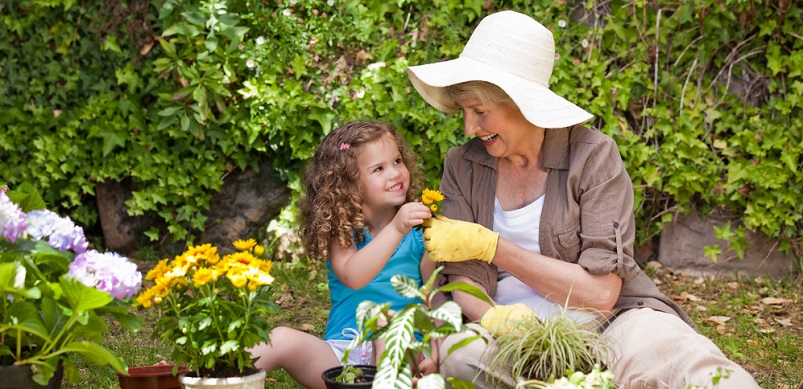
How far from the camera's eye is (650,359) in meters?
2.23

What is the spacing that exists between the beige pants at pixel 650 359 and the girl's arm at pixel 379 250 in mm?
293

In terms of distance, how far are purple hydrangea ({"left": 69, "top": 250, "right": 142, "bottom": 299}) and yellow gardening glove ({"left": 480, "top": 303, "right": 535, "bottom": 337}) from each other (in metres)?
0.91

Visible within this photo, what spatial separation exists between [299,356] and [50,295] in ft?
3.18

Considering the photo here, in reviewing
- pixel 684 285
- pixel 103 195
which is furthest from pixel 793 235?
pixel 103 195

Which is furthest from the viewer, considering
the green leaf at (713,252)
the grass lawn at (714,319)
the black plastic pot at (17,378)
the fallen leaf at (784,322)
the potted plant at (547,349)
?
the green leaf at (713,252)

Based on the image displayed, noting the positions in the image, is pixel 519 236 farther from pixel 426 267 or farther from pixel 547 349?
pixel 547 349

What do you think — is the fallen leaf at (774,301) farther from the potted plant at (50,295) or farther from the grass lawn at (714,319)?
the potted plant at (50,295)

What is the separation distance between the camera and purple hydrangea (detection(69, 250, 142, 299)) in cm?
171

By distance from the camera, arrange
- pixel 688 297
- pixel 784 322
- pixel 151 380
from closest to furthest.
Result: pixel 151 380
pixel 784 322
pixel 688 297

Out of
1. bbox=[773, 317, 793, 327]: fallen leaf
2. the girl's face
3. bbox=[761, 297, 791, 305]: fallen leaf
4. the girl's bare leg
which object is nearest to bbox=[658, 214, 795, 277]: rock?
bbox=[761, 297, 791, 305]: fallen leaf

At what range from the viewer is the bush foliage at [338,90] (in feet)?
13.1

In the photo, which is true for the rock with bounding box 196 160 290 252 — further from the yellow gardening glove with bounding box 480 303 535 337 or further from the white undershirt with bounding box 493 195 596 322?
the yellow gardening glove with bounding box 480 303 535 337

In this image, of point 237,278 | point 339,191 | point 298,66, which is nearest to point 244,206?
point 298,66

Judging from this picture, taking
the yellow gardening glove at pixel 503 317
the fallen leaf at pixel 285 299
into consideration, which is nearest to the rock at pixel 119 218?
the fallen leaf at pixel 285 299
